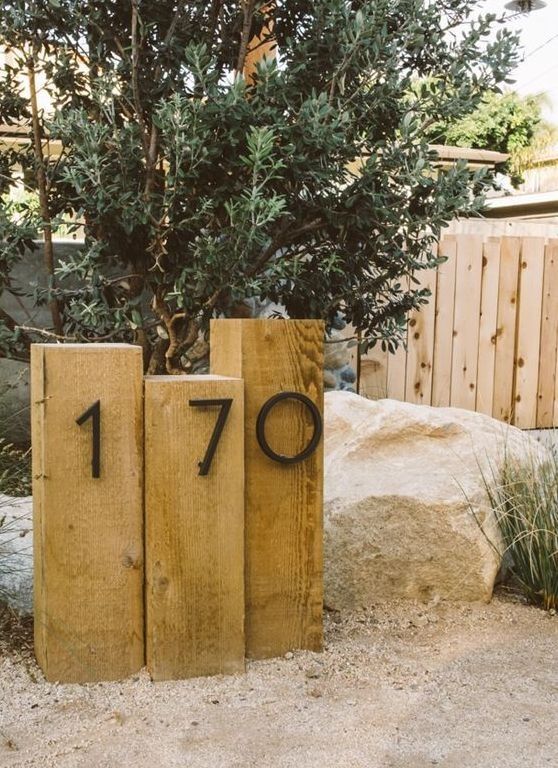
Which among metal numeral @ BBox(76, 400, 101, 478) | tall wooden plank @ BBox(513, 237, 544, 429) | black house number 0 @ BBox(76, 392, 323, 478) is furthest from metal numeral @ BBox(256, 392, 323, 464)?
tall wooden plank @ BBox(513, 237, 544, 429)

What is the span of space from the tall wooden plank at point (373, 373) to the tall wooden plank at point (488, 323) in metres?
1.01

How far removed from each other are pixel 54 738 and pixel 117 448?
82cm

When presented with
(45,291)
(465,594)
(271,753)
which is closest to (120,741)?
(271,753)

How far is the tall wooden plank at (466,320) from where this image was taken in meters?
6.78

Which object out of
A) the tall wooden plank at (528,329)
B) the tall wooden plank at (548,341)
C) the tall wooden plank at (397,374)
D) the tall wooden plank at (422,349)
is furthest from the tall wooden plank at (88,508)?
the tall wooden plank at (548,341)

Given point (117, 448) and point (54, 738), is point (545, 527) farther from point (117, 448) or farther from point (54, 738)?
point (54, 738)

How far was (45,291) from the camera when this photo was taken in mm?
4195

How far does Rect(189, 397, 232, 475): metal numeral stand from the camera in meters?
2.70

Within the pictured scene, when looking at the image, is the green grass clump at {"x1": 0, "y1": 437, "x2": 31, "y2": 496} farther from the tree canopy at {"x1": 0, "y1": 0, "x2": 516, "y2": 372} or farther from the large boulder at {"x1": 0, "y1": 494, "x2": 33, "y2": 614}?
the large boulder at {"x1": 0, "y1": 494, "x2": 33, "y2": 614}

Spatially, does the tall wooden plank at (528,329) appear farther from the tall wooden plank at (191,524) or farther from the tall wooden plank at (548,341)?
the tall wooden plank at (191,524)

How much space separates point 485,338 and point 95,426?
495 cm

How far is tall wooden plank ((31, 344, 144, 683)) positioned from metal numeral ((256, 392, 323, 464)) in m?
0.39

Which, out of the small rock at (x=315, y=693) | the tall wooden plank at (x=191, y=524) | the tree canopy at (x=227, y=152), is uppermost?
the tree canopy at (x=227, y=152)

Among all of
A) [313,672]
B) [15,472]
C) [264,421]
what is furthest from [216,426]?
[15,472]
